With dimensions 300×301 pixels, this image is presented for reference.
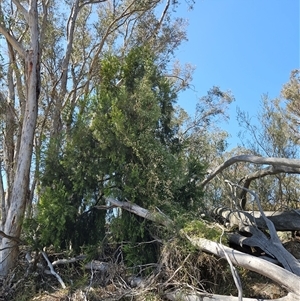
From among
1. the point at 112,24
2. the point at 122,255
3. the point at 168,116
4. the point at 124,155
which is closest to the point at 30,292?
the point at 122,255

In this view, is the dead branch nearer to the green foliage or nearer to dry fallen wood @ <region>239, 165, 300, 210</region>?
the green foliage

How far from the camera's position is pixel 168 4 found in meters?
11.1

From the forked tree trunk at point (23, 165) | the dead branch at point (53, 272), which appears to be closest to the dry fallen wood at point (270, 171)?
the dead branch at point (53, 272)

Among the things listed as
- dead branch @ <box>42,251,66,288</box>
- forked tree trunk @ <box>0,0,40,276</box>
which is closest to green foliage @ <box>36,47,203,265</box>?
dead branch @ <box>42,251,66,288</box>

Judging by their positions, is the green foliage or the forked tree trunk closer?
the green foliage

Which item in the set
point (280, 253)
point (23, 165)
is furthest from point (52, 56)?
point (280, 253)

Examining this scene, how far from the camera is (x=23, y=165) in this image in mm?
6840

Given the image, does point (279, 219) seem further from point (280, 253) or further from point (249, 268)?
point (249, 268)

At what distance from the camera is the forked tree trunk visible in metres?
6.52

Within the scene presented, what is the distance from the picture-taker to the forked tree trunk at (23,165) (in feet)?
21.4

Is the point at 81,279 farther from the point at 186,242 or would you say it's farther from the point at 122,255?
the point at 186,242

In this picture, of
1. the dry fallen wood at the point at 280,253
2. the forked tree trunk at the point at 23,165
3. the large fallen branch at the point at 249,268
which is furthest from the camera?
the forked tree trunk at the point at 23,165

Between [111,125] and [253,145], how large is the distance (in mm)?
5380

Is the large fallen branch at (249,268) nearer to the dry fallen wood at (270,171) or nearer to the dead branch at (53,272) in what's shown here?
the dead branch at (53,272)
